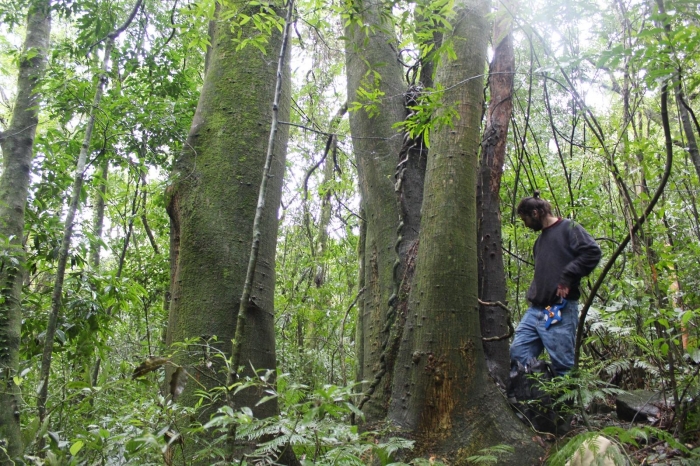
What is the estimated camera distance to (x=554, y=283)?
3381 millimetres

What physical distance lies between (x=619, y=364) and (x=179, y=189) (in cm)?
305

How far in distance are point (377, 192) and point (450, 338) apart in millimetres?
1518

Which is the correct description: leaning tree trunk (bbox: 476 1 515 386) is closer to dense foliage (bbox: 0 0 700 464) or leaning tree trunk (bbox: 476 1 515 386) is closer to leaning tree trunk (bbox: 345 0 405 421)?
dense foliage (bbox: 0 0 700 464)

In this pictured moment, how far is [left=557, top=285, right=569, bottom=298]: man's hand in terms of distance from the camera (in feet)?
10.8

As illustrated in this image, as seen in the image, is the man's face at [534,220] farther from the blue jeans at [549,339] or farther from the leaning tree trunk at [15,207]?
the leaning tree trunk at [15,207]

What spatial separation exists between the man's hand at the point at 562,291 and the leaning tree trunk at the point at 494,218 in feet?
1.16

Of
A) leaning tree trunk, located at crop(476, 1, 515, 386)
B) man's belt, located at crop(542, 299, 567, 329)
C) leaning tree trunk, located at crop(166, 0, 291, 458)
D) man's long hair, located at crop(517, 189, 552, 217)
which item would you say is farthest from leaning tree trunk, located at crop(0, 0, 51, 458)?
man's long hair, located at crop(517, 189, 552, 217)

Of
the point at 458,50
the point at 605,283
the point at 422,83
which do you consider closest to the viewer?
the point at 458,50

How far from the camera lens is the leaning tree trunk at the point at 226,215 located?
8.87 feet

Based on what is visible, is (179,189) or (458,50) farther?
(458,50)

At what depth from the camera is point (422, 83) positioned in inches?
164

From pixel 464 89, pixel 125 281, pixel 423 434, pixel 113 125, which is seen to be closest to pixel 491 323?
pixel 423 434

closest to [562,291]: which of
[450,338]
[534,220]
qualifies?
[534,220]

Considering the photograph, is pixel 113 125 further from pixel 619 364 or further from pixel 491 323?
pixel 619 364
